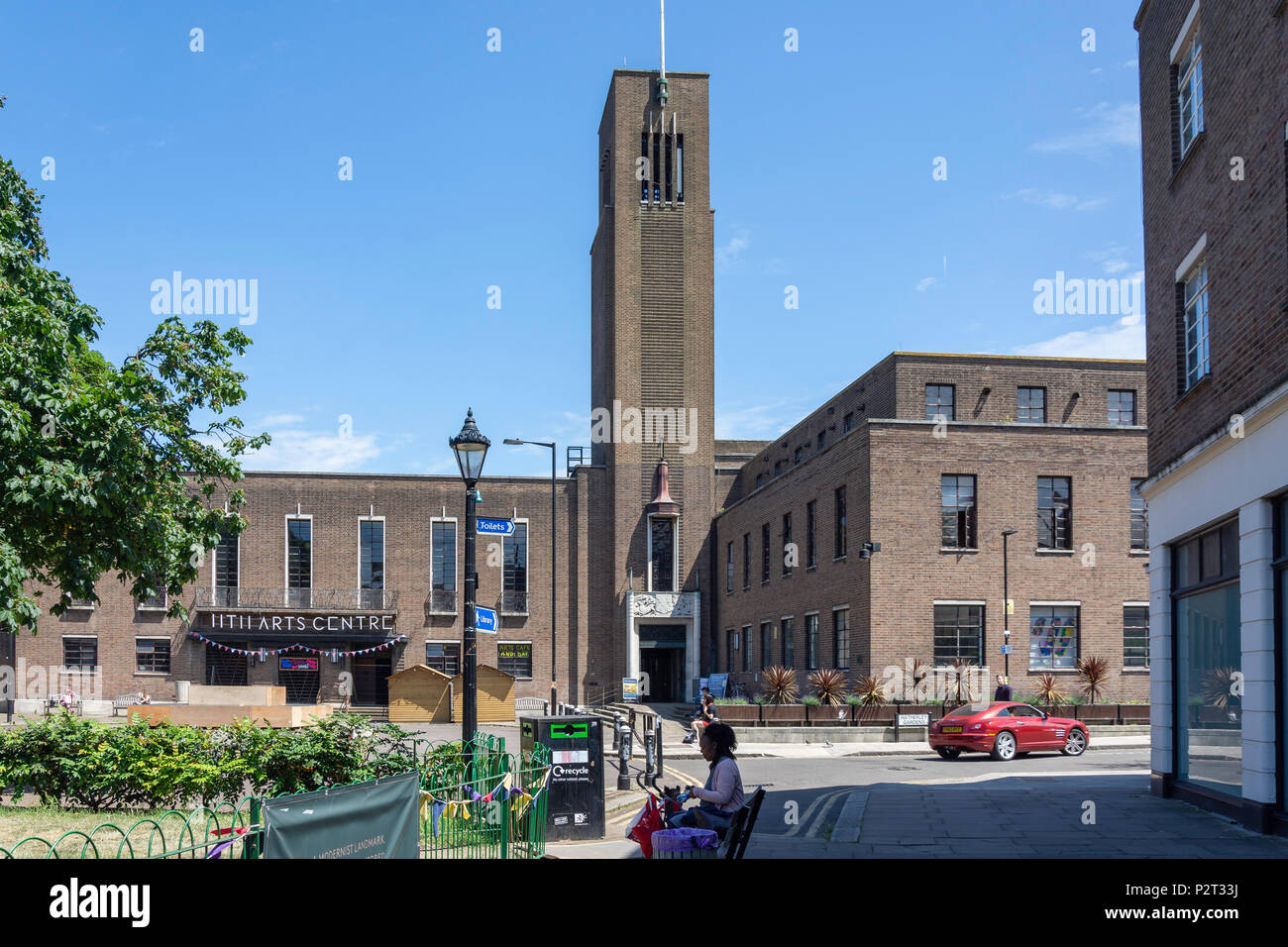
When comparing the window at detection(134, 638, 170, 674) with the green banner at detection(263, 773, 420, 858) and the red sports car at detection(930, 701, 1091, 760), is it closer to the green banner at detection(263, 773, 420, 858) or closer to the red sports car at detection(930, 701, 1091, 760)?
the red sports car at detection(930, 701, 1091, 760)

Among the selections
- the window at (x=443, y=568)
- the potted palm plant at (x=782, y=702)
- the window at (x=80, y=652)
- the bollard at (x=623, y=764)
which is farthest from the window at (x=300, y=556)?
the bollard at (x=623, y=764)

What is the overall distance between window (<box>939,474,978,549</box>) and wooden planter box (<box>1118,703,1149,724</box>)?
633 cm

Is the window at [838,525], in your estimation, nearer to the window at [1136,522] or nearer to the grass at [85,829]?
the window at [1136,522]

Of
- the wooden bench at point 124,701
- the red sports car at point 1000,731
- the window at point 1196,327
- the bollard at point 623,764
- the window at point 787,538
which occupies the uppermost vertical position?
the window at point 1196,327

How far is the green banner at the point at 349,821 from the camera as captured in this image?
23.2 feet

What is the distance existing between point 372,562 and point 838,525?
24518 millimetres

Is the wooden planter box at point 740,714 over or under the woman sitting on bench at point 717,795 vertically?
under

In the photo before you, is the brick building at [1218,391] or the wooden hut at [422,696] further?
the wooden hut at [422,696]

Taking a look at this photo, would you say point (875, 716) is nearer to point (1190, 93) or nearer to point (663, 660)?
point (1190, 93)

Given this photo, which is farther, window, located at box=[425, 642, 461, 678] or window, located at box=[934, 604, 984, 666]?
window, located at box=[425, 642, 461, 678]

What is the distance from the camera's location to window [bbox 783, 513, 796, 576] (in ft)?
146

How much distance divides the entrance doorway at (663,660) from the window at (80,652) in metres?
24.7

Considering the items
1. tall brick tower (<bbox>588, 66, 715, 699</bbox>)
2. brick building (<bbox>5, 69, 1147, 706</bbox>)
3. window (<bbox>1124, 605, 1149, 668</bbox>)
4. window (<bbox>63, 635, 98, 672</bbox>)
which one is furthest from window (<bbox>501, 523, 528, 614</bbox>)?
window (<bbox>1124, 605, 1149, 668</bbox>)

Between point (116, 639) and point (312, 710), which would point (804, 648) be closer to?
point (312, 710)
